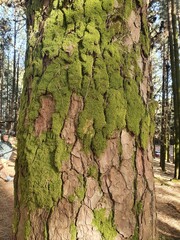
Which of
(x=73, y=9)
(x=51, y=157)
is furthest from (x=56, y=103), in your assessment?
(x=73, y=9)

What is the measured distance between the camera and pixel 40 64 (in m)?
1.92

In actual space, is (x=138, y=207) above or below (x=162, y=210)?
above

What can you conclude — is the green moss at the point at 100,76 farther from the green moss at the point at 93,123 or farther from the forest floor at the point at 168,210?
the forest floor at the point at 168,210

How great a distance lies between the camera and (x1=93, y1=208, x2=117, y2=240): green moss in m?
1.75

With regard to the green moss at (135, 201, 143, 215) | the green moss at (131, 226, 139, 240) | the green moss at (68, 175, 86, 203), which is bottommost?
the green moss at (131, 226, 139, 240)

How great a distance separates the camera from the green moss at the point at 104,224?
→ 1750mm

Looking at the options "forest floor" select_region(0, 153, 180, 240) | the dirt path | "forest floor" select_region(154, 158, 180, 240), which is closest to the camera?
the dirt path

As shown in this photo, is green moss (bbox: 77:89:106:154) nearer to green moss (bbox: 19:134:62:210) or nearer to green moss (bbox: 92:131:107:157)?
green moss (bbox: 92:131:107:157)

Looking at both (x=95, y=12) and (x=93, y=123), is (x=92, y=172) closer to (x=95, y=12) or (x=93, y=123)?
(x=93, y=123)

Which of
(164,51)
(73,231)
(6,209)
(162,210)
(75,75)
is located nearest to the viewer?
(73,231)

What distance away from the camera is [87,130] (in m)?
1.79

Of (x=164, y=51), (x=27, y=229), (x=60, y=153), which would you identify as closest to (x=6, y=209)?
(x=27, y=229)

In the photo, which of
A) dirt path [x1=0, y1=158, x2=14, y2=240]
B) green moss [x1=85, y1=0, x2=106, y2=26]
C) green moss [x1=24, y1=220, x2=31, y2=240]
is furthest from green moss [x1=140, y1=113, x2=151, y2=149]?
dirt path [x1=0, y1=158, x2=14, y2=240]

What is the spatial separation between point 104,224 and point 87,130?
0.58 meters
